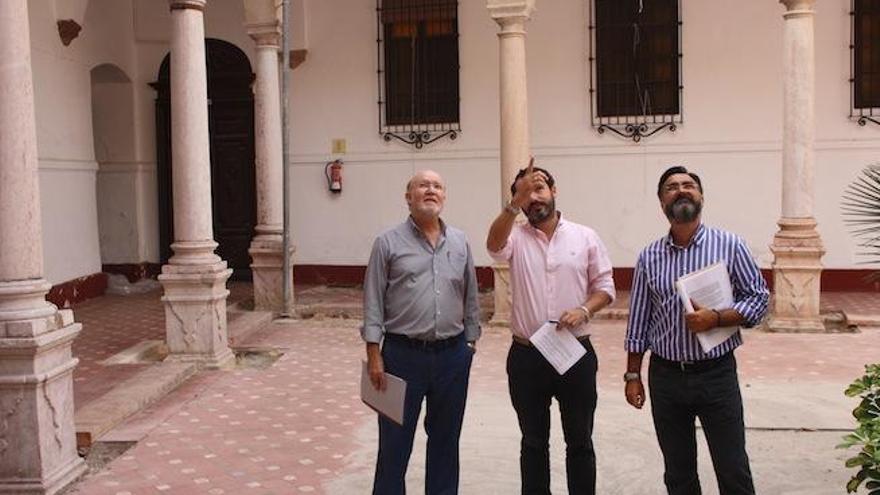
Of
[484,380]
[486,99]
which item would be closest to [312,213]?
[486,99]

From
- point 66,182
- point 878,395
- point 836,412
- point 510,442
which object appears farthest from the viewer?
point 66,182

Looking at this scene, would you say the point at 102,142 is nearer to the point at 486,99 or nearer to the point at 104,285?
the point at 104,285

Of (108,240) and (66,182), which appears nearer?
(66,182)

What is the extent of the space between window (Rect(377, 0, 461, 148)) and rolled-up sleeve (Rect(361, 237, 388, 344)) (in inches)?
384

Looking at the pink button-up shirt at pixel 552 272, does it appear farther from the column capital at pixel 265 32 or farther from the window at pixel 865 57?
the window at pixel 865 57

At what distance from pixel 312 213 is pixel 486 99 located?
3147mm

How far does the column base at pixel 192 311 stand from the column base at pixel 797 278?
6.20 m

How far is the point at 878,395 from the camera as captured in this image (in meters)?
4.57

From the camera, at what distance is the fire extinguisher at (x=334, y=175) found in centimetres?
1479

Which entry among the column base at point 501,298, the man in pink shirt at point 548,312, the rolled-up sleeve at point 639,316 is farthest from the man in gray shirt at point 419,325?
the column base at point 501,298

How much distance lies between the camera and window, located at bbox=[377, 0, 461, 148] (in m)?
14.5

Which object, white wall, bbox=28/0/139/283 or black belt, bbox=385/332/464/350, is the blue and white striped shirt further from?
white wall, bbox=28/0/139/283

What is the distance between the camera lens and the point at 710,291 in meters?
4.46

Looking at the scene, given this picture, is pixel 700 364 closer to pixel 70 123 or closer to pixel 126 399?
pixel 126 399
